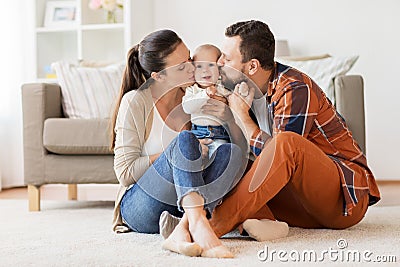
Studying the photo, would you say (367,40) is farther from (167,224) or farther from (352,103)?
(167,224)

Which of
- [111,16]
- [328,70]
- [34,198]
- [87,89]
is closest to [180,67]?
[328,70]

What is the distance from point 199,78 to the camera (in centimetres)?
235

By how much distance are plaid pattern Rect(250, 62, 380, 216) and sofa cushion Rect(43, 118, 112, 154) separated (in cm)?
130

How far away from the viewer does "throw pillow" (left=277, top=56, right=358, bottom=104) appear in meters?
3.43

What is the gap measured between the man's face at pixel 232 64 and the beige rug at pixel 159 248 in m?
0.52

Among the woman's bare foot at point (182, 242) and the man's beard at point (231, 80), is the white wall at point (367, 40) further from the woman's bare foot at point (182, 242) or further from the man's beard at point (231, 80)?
the woman's bare foot at point (182, 242)

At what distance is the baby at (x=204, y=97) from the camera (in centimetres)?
233

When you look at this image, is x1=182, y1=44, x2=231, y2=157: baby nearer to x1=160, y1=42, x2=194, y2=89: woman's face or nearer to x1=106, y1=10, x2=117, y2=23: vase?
x1=160, y1=42, x2=194, y2=89: woman's face

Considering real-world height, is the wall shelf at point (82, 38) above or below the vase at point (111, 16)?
below

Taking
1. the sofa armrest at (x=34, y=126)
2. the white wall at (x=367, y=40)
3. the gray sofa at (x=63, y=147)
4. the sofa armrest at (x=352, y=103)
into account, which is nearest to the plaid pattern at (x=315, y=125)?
the sofa armrest at (x=352, y=103)

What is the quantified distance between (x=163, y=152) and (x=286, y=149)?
0.40 meters

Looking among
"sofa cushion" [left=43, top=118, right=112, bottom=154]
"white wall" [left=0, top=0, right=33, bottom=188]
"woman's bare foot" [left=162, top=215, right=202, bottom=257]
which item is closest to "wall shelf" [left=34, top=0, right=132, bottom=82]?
"white wall" [left=0, top=0, right=33, bottom=188]

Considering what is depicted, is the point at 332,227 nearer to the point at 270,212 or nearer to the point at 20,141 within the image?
the point at 270,212

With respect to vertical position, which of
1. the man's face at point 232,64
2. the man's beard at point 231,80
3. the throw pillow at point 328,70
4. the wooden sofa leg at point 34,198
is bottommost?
the wooden sofa leg at point 34,198
